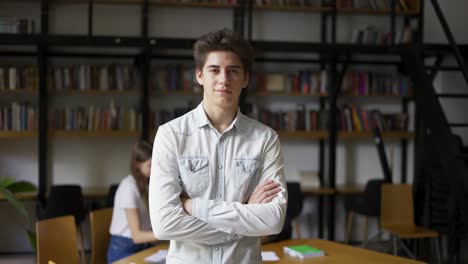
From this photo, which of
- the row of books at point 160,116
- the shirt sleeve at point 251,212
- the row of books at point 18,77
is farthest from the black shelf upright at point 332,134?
the shirt sleeve at point 251,212

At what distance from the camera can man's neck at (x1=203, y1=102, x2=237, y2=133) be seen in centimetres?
212

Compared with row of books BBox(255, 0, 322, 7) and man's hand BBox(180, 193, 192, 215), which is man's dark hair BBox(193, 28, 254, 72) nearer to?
man's hand BBox(180, 193, 192, 215)

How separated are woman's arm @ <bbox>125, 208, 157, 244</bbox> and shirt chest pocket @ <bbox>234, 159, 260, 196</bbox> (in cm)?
182

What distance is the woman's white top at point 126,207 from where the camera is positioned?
3920 millimetres

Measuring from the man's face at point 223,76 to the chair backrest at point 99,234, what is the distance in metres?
2.04

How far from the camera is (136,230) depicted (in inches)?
153

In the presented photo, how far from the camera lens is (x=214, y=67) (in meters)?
2.06

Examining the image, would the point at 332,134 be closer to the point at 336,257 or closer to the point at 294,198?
the point at 294,198

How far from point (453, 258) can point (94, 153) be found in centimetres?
387

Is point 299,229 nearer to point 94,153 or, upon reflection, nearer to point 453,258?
point 453,258

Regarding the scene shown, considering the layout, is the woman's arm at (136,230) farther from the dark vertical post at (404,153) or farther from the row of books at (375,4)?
the dark vertical post at (404,153)

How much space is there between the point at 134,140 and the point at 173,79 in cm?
84

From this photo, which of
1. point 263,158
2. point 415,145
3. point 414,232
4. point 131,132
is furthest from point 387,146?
point 263,158

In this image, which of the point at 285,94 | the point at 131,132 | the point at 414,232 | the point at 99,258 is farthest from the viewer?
the point at 285,94
